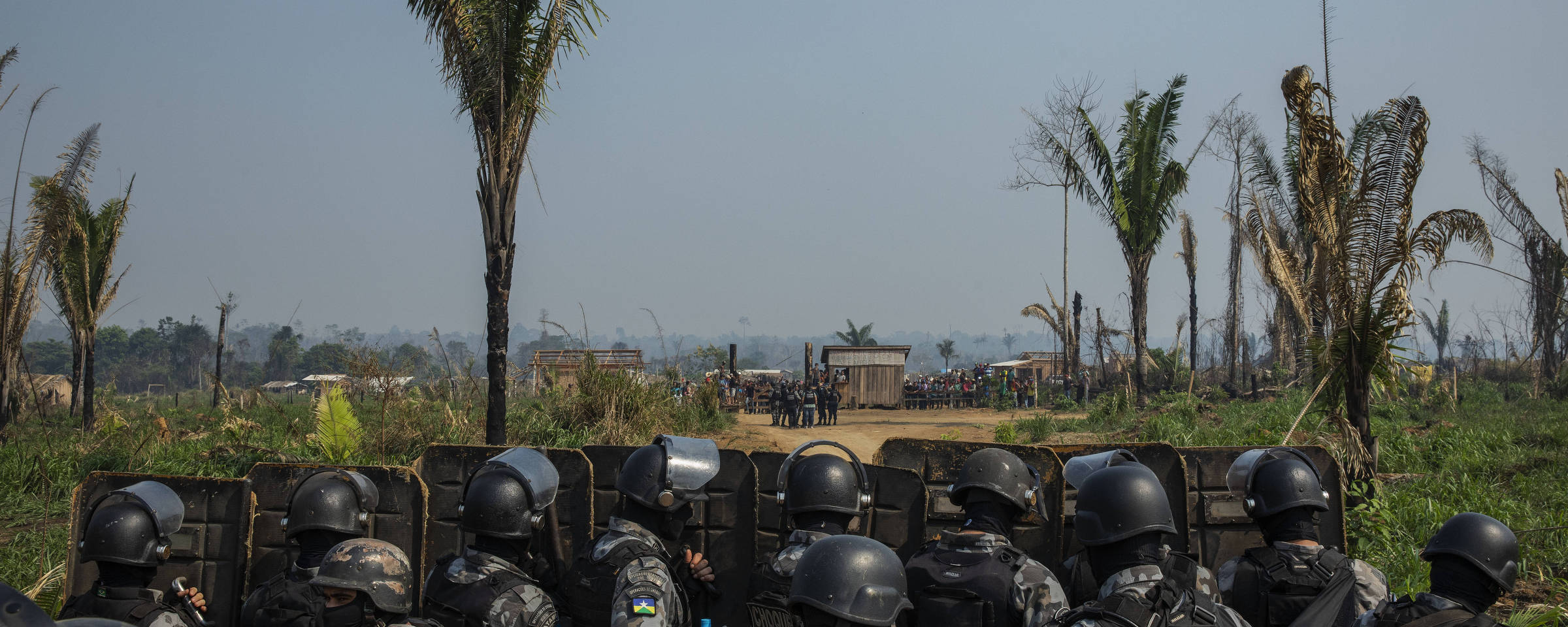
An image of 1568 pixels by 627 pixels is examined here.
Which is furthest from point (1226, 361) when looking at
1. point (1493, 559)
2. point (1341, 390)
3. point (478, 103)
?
point (1493, 559)

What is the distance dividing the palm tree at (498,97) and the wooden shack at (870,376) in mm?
18391

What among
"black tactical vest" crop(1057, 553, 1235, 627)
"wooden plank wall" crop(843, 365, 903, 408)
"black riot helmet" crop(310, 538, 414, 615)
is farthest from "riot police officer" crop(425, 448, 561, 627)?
"wooden plank wall" crop(843, 365, 903, 408)

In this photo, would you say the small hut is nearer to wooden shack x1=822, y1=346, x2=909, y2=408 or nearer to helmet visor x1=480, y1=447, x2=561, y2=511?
helmet visor x1=480, y1=447, x2=561, y2=511

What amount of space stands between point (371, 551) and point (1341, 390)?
862 centimetres

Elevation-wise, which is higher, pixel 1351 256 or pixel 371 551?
pixel 1351 256

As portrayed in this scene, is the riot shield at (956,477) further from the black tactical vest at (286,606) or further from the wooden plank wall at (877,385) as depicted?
the wooden plank wall at (877,385)

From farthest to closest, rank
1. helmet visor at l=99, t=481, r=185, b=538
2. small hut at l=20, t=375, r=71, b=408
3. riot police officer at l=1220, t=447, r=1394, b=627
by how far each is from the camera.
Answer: small hut at l=20, t=375, r=71, b=408 → helmet visor at l=99, t=481, r=185, b=538 → riot police officer at l=1220, t=447, r=1394, b=627

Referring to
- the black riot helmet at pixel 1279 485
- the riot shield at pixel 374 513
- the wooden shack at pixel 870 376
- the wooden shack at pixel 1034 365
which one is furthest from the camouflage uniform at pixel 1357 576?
the wooden shack at pixel 1034 365

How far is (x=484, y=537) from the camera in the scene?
3.55 metres

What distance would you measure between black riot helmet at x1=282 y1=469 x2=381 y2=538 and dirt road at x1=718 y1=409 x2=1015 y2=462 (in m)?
8.94

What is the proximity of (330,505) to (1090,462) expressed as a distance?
369 centimetres

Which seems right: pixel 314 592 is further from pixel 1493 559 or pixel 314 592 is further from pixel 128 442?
pixel 128 442

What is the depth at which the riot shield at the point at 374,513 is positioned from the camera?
5.29 metres

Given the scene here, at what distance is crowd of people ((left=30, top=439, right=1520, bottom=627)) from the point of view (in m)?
2.80
